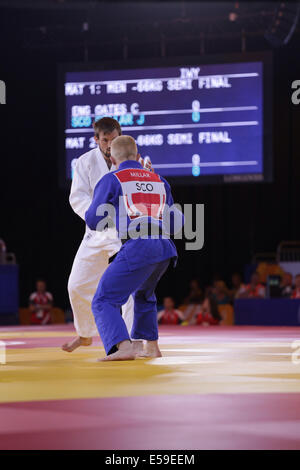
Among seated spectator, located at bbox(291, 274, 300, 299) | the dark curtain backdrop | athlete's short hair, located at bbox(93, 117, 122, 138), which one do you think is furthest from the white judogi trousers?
the dark curtain backdrop

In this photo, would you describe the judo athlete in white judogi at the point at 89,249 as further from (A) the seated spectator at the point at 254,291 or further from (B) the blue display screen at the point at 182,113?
(A) the seated spectator at the point at 254,291

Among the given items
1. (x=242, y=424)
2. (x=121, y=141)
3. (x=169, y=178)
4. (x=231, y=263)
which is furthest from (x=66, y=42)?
(x=242, y=424)

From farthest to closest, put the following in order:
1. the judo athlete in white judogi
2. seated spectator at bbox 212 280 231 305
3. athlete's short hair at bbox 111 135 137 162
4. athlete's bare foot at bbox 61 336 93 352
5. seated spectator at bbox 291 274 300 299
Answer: seated spectator at bbox 212 280 231 305 → seated spectator at bbox 291 274 300 299 → athlete's bare foot at bbox 61 336 93 352 → the judo athlete in white judogi → athlete's short hair at bbox 111 135 137 162

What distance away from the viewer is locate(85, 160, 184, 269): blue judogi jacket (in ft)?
13.4

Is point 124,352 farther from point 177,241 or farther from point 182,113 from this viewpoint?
point 177,241

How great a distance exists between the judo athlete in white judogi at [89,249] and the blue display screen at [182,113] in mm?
5842

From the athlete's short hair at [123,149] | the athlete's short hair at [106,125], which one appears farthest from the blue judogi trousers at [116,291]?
the athlete's short hair at [106,125]

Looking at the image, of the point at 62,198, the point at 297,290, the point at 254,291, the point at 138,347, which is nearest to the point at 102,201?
the point at 138,347

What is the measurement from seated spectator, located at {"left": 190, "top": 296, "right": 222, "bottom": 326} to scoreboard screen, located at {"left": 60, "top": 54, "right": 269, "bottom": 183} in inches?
91.0

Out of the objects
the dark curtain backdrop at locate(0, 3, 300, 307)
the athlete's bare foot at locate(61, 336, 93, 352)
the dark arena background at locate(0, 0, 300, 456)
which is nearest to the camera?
the dark arena background at locate(0, 0, 300, 456)

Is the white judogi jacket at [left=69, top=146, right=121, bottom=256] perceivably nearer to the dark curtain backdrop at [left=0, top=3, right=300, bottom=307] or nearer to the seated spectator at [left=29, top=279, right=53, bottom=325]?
the seated spectator at [left=29, top=279, right=53, bottom=325]

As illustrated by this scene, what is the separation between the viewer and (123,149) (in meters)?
4.26

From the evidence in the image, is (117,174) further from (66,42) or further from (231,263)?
(231,263)

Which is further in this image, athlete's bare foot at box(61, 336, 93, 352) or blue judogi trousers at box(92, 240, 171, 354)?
athlete's bare foot at box(61, 336, 93, 352)
